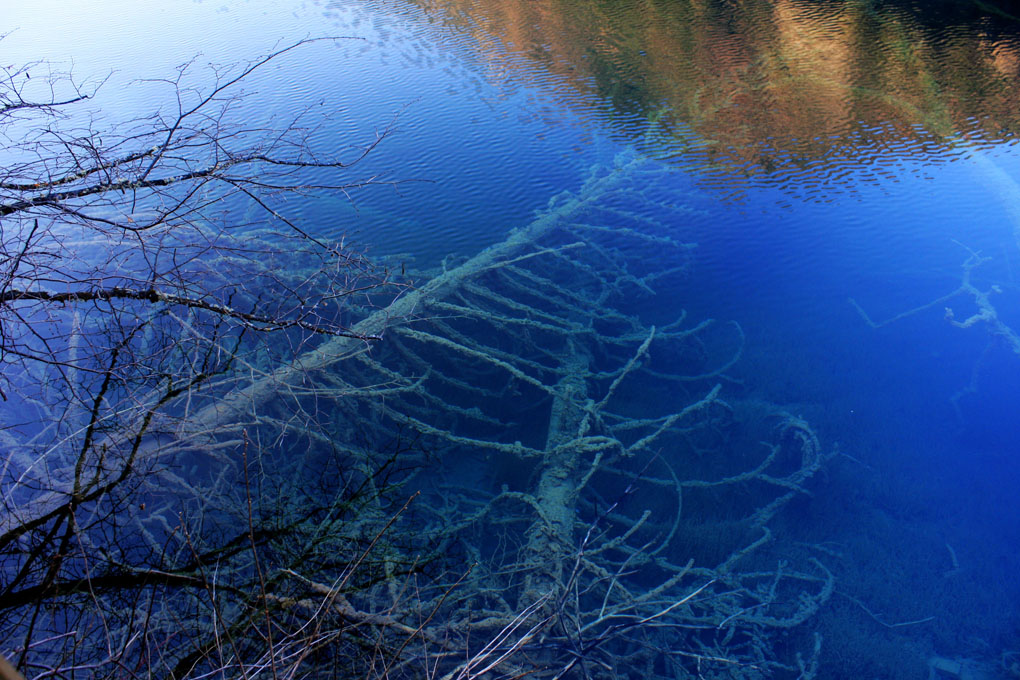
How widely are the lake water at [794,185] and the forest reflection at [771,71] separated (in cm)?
8

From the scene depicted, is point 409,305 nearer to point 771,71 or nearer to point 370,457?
point 370,457

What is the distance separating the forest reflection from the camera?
10633 mm

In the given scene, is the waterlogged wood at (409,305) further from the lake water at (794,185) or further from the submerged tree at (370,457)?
the lake water at (794,185)

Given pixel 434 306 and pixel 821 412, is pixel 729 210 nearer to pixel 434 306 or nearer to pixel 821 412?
pixel 821 412

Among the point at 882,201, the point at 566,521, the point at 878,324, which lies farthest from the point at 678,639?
the point at 882,201

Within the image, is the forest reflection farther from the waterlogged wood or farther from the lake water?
the waterlogged wood

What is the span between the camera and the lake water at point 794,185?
5.45m

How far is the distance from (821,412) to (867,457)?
0.62 meters

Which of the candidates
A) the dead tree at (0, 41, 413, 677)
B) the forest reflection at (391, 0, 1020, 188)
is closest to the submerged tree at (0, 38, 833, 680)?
the dead tree at (0, 41, 413, 677)

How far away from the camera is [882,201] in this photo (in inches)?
→ 365

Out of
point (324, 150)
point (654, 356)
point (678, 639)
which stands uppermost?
point (324, 150)

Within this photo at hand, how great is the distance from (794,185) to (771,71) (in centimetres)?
479

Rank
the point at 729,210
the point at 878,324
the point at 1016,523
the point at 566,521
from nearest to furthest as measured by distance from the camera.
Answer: the point at 566,521 < the point at 1016,523 < the point at 878,324 < the point at 729,210

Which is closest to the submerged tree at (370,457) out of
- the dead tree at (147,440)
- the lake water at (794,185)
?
the dead tree at (147,440)
